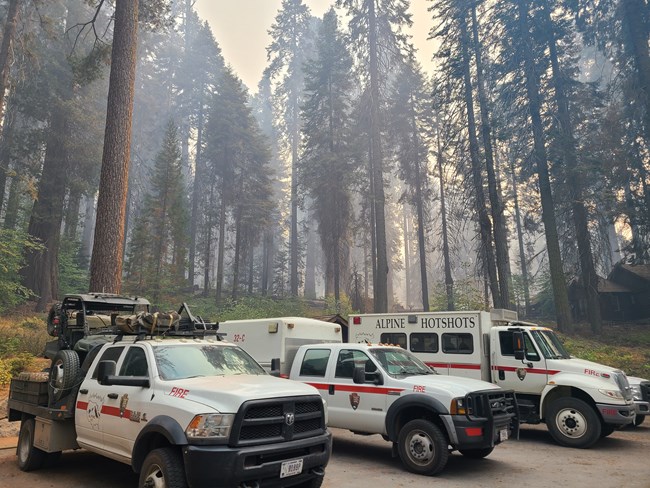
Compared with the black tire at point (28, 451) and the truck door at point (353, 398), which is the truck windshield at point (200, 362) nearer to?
the truck door at point (353, 398)

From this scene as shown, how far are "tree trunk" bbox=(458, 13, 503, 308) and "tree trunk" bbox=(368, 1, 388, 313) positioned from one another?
15.3 ft

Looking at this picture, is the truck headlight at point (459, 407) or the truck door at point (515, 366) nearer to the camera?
the truck headlight at point (459, 407)

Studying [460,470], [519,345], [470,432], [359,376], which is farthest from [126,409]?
[519,345]

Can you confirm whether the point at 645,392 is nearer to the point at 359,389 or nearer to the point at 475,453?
the point at 475,453

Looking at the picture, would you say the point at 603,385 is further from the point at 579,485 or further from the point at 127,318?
the point at 127,318

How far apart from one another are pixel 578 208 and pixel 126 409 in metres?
24.3

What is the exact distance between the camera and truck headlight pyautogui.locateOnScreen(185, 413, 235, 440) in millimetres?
4551

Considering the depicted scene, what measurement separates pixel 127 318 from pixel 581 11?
26.2m

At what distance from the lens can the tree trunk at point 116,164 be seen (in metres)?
10.9

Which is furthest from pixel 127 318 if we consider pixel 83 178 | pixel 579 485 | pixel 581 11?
pixel 581 11

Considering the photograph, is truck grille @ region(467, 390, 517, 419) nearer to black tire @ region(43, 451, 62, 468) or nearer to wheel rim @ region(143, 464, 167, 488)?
wheel rim @ region(143, 464, 167, 488)

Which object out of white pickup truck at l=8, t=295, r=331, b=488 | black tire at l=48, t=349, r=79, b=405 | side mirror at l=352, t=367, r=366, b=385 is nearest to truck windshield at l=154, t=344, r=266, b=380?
white pickup truck at l=8, t=295, r=331, b=488

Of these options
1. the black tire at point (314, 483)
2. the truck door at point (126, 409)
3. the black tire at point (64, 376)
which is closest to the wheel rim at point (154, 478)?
the truck door at point (126, 409)

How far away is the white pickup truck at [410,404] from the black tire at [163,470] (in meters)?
3.77
